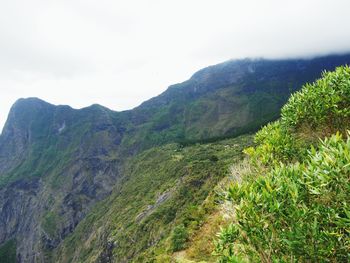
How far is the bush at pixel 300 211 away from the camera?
35.1 ft

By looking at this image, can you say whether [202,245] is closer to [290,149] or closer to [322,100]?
[290,149]

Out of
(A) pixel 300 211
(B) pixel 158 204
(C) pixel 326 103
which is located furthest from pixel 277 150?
(B) pixel 158 204

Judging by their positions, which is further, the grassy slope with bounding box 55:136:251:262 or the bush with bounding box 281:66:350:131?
the grassy slope with bounding box 55:136:251:262

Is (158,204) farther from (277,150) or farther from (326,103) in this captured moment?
(326,103)

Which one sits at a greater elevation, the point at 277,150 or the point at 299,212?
the point at 299,212

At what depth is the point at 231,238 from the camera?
13.4 meters

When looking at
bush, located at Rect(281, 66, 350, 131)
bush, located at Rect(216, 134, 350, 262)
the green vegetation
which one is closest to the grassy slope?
bush, located at Rect(281, 66, 350, 131)

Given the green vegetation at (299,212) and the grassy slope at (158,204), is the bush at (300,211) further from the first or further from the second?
the grassy slope at (158,204)

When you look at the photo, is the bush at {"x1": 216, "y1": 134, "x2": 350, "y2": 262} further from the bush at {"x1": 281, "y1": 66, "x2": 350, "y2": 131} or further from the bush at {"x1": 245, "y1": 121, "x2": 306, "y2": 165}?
the bush at {"x1": 281, "y1": 66, "x2": 350, "y2": 131}

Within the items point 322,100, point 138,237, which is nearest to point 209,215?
point 322,100

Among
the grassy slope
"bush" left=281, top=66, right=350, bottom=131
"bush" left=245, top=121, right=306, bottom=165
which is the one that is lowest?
the grassy slope

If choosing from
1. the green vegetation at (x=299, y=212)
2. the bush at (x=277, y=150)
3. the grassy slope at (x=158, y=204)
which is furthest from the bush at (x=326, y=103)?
the grassy slope at (x=158, y=204)

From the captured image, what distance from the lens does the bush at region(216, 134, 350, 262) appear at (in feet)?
35.1

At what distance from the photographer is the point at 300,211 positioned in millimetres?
11211
